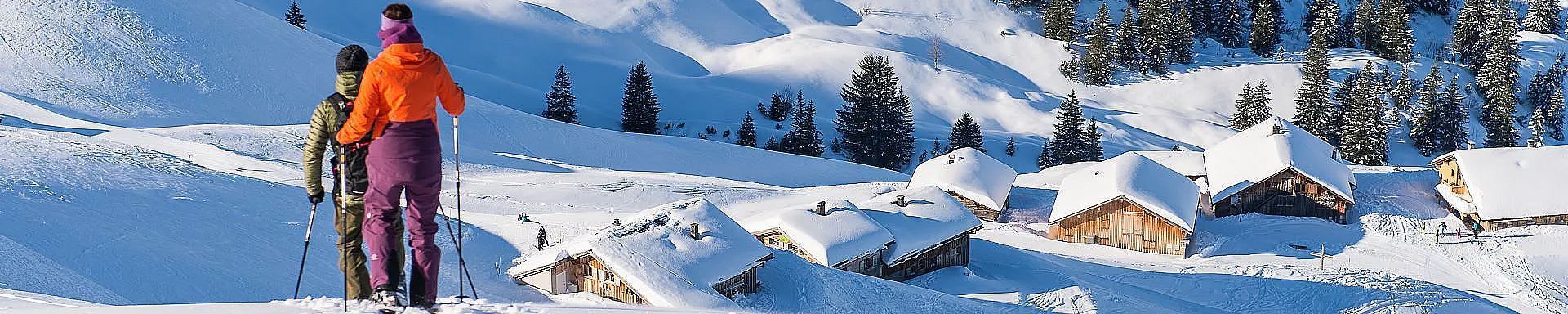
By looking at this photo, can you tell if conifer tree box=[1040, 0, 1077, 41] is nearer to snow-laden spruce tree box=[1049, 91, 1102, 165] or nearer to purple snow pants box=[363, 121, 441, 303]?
snow-laden spruce tree box=[1049, 91, 1102, 165]

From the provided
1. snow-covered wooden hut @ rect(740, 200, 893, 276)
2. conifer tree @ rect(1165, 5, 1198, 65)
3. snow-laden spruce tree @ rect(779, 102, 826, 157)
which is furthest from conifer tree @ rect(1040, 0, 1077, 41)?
snow-covered wooden hut @ rect(740, 200, 893, 276)

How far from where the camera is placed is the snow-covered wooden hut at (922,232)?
30.3 m

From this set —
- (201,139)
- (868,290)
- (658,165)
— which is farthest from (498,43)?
(868,290)

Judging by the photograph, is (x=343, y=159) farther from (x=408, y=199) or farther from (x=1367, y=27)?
(x=1367, y=27)

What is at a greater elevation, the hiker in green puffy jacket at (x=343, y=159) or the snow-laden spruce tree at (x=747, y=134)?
the hiker in green puffy jacket at (x=343, y=159)

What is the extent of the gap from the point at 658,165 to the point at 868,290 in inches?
712

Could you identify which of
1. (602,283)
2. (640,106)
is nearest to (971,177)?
(602,283)

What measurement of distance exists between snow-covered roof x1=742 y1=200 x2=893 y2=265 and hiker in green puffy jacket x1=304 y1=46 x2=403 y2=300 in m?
18.6

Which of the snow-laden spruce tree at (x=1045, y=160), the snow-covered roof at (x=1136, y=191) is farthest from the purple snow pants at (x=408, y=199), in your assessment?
the snow-laden spruce tree at (x=1045, y=160)

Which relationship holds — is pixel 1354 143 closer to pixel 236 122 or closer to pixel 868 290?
pixel 868 290

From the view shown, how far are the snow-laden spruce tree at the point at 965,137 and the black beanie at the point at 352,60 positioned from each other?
2119 inches

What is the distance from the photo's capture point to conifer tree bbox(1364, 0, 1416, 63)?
80000mm

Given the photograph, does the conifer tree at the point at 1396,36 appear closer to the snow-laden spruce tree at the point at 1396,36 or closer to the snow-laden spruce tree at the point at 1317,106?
the snow-laden spruce tree at the point at 1396,36

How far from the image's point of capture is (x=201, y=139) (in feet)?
110
